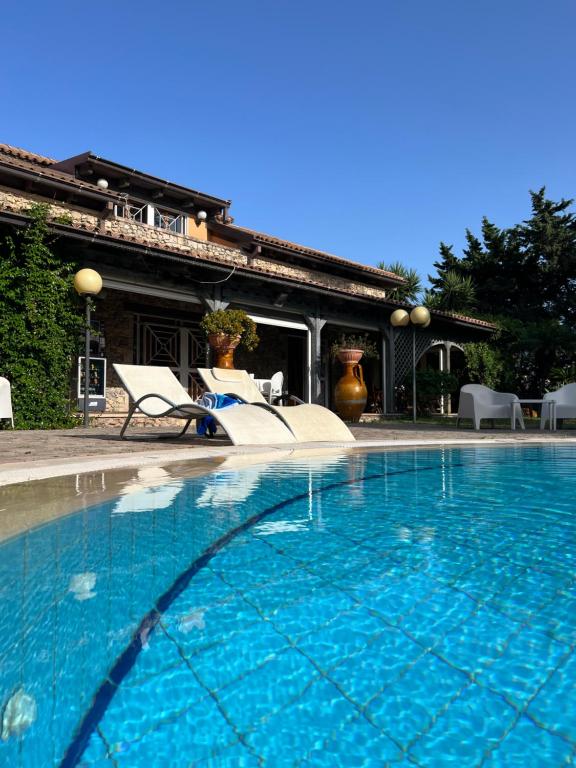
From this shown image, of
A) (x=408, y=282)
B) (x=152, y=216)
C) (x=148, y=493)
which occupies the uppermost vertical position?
(x=408, y=282)

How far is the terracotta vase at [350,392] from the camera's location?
1109cm

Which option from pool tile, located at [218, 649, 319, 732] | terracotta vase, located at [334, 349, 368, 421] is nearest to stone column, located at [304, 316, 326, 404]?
terracotta vase, located at [334, 349, 368, 421]

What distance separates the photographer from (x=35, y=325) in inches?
325

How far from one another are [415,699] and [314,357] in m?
11.4

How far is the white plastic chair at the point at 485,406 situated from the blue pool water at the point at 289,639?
7148 millimetres

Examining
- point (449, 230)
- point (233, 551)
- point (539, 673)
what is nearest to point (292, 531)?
point (233, 551)

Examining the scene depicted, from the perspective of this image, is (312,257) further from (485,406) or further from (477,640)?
(477,640)

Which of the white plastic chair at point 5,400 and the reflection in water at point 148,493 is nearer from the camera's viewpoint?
the reflection in water at point 148,493

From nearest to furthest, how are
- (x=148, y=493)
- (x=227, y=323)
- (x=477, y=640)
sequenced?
1. (x=477, y=640)
2. (x=148, y=493)
3. (x=227, y=323)

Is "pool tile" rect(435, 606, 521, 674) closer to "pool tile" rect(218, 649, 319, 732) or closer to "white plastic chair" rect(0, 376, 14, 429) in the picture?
"pool tile" rect(218, 649, 319, 732)

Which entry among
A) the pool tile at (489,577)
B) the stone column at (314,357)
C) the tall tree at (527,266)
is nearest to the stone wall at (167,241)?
the stone column at (314,357)

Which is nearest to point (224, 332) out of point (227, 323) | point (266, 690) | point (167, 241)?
point (227, 323)

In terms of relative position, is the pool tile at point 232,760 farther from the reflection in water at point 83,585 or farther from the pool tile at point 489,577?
the pool tile at point 489,577

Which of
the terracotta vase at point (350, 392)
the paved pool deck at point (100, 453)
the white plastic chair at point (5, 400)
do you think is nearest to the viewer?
the paved pool deck at point (100, 453)
